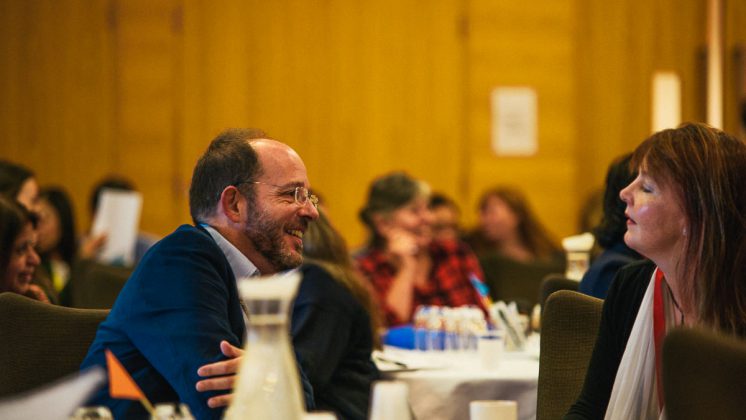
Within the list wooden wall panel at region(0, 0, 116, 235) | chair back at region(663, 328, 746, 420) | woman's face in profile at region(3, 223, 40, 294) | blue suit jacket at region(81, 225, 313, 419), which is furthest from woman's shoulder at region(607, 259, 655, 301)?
wooden wall panel at region(0, 0, 116, 235)

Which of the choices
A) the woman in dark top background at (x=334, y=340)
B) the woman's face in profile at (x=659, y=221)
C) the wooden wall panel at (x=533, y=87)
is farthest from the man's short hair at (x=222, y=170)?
the wooden wall panel at (x=533, y=87)

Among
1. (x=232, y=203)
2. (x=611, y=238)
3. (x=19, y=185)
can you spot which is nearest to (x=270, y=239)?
(x=232, y=203)

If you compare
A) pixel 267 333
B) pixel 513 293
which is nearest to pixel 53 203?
pixel 513 293

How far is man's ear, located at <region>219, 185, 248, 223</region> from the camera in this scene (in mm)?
2629

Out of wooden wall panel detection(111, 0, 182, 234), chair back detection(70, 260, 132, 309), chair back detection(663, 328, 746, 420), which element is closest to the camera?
chair back detection(663, 328, 746, 420)

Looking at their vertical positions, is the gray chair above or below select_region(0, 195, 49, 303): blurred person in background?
below

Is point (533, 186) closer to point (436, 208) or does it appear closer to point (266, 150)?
point (436, 208)

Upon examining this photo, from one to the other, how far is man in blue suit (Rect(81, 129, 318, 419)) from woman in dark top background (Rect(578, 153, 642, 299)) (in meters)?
1.06

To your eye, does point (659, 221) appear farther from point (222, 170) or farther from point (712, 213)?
point (222, 170)

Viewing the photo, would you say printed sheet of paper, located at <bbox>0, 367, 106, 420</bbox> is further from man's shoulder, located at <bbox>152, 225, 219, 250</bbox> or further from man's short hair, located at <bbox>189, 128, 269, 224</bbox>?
man's short hair, located at <bbox>189, 128, 269, 224</bbox>

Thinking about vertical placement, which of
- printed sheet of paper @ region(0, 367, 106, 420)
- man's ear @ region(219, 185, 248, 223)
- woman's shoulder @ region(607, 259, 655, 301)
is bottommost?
woman's shoulder @ region(607, 259, 655, 301)

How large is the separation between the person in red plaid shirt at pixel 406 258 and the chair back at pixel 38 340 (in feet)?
9.80

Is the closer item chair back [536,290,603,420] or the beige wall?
chair back [536,290,603,420]

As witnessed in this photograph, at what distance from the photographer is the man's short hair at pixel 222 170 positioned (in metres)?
2.64
